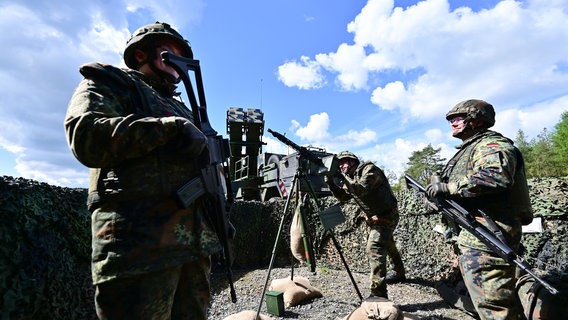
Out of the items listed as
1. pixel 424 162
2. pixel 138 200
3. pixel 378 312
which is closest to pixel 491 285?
pixel 378 312

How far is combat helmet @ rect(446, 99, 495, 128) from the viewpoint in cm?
320

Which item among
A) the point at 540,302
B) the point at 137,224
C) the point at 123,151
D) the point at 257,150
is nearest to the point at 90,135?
the point at 123,151

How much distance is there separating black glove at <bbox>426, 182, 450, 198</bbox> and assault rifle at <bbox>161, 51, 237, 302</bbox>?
2105mm

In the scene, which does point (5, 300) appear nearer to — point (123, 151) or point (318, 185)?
point (123, 151)

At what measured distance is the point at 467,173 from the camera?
3.04m

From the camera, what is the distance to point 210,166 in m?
1.85

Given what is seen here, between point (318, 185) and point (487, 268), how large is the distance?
7419mm

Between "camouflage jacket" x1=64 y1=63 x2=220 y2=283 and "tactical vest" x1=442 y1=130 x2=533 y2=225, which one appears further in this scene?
"tactical vest" x1=442 y1=130 x2=533 y2=225

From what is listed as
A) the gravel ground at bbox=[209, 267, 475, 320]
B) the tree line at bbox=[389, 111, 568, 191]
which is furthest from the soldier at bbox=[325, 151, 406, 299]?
the tree line at bbox=[389, 111, 568, 191]

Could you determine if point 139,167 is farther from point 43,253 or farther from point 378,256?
point 378,256

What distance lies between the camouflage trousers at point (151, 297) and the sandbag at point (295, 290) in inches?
124

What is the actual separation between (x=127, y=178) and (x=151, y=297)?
0.58 metres

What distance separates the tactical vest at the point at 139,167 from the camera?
1536 millimetres

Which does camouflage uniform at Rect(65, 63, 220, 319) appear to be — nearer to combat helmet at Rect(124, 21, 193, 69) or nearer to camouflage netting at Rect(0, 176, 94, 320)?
A: combat helmet at Rect(124, 21, 193, 69)
